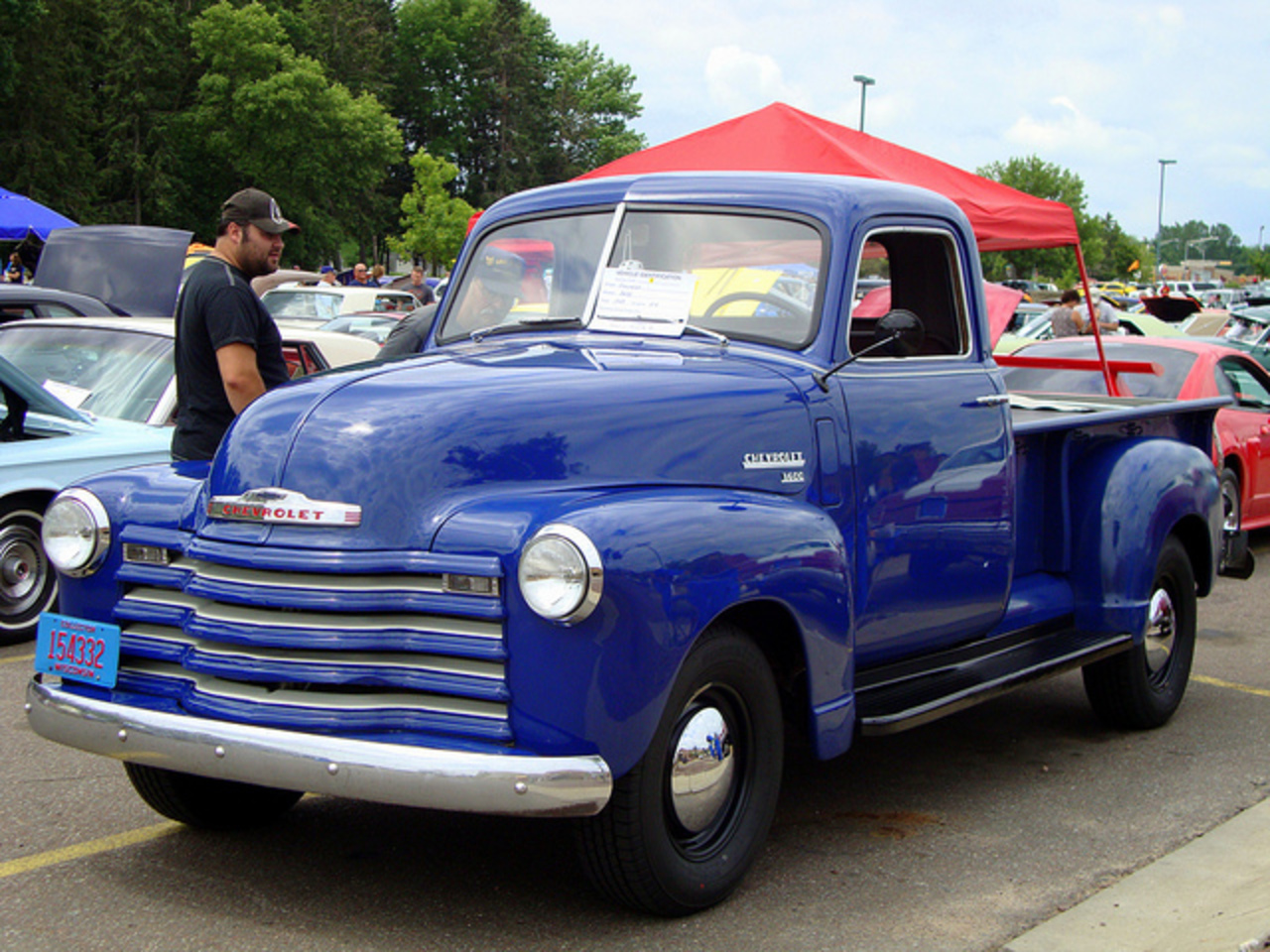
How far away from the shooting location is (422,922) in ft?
12.5

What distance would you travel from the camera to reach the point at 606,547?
3.40 meters

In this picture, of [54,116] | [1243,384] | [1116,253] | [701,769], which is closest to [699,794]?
[701,769]

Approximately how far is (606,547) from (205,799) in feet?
6.07

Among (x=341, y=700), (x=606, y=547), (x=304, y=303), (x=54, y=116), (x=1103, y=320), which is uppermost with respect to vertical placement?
(x=54, y=116)

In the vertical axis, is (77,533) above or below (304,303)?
below

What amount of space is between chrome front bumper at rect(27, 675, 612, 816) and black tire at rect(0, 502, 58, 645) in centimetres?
428

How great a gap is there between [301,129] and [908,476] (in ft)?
172

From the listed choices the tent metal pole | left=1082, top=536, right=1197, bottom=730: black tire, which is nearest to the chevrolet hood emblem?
left=1082, top=536, right=1197, bottom=730: black tire

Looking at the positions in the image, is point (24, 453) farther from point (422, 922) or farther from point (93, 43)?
point (93, 43)

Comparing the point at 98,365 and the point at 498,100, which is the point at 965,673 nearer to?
the point at 98,365

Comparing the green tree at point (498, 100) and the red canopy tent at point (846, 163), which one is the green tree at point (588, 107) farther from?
the red canopy tent at point (846, 163)

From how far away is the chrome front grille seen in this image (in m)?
3.42

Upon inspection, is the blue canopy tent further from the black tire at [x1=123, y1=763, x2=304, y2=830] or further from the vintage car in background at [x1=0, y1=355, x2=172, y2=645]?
the black tire at [x1=123, y1=763, x2=304, y2=830]

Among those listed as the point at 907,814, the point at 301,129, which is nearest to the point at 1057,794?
the point at 907,814
